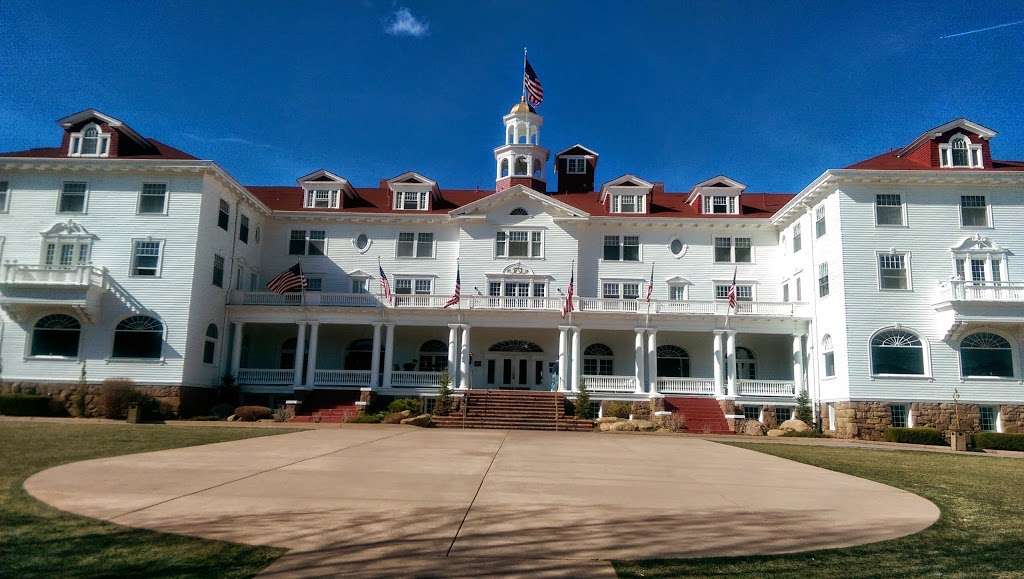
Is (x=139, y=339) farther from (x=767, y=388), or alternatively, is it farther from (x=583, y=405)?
(x=767, y=388)

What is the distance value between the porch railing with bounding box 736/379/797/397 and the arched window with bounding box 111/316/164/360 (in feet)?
91.5

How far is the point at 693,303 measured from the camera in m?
36.0

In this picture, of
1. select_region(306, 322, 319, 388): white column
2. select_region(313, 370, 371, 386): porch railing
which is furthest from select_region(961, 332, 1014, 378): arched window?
select_region(306, 322, 319, 388): white column

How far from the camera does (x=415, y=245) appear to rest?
132 feet

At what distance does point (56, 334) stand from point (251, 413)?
32.7 ft

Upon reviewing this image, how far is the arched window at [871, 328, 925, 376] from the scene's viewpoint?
3058 cm

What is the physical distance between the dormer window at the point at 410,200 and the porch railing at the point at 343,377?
1069cm

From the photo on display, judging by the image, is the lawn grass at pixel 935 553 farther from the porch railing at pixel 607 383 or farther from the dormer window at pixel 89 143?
the dormer window at pixel 89 143

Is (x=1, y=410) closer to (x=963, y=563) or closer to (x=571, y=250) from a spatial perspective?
(x=571, y=250)

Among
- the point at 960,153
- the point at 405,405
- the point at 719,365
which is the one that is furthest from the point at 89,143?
the point at 960,153

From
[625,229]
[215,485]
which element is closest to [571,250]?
[625,229]

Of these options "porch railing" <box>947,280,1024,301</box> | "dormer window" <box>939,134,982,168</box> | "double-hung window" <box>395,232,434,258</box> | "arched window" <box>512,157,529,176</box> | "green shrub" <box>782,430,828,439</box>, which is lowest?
"green shrub" <box>782,430,828,439</box>

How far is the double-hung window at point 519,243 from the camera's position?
39281 millimetres

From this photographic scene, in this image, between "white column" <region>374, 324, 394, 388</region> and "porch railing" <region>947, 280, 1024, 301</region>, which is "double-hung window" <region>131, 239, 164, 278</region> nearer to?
"white column" <region>374, 324, 394, 388</region>
